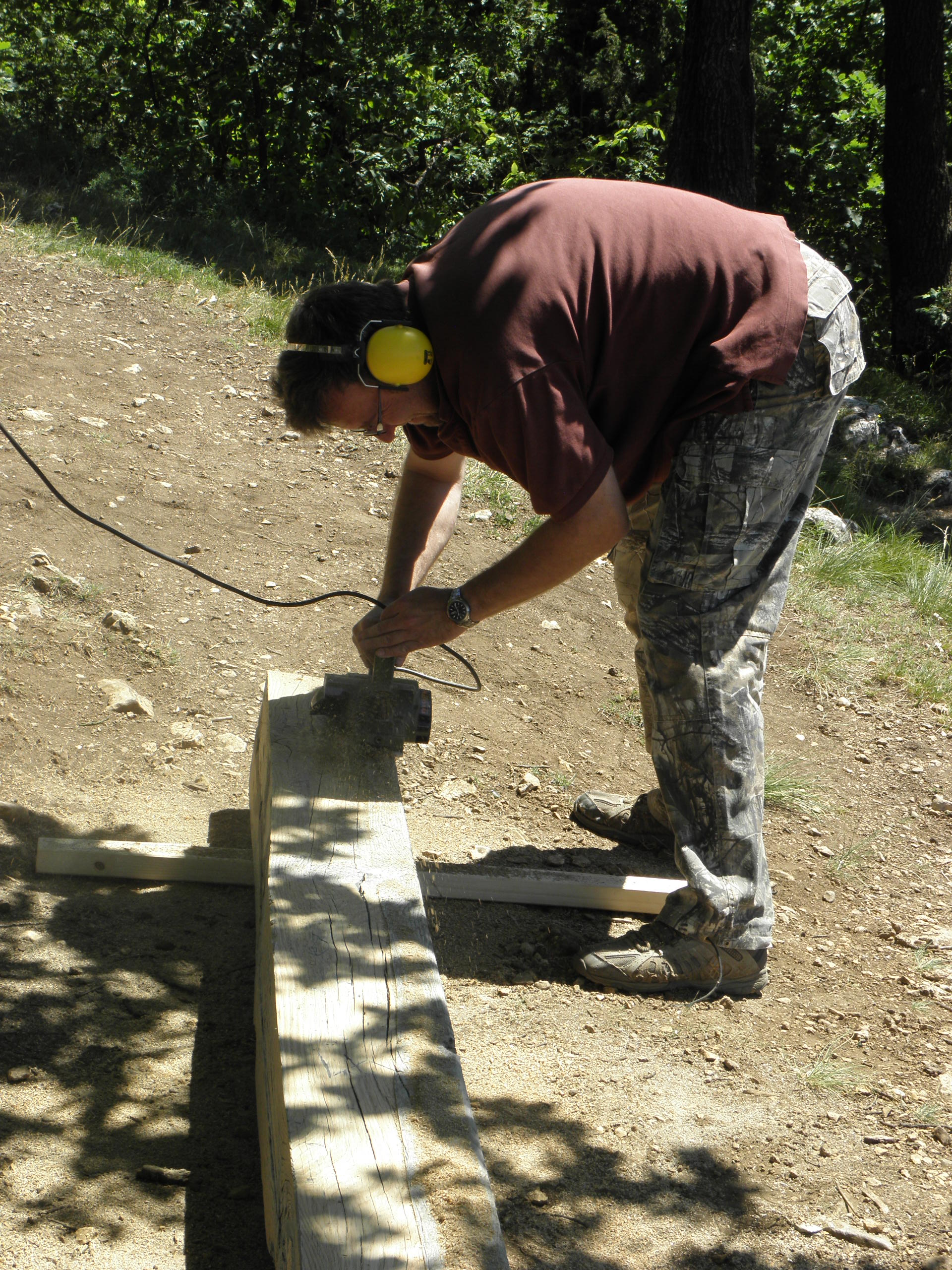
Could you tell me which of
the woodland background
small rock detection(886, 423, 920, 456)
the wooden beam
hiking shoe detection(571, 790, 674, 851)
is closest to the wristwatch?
the wooden beam

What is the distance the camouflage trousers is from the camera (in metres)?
2.62

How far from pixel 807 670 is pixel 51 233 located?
6.26 meters

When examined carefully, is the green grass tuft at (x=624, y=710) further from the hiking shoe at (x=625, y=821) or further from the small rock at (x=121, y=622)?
the small rock at (x=121, y=622)

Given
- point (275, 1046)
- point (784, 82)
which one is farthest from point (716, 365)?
point (784, 82)

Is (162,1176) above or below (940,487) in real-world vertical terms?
below

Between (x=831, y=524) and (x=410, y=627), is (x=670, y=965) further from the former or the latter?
(x=831, y=524)

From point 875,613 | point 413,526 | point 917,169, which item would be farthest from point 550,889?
point 917,169

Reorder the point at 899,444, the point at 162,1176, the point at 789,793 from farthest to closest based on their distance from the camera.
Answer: the point at 899,444
the point at 789,793
the point at 162,1176

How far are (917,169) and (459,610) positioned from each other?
10116mm

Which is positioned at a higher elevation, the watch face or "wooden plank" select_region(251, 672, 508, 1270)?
the watch face

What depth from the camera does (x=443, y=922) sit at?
10.4ft

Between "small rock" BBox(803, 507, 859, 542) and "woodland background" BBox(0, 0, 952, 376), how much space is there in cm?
412

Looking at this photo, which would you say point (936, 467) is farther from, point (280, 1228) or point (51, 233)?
point (280, 1228)

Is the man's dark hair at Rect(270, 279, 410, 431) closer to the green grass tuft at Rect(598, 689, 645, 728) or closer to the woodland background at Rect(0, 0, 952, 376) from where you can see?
the green grass tuft at Rect(598, 689, 645, 728)
